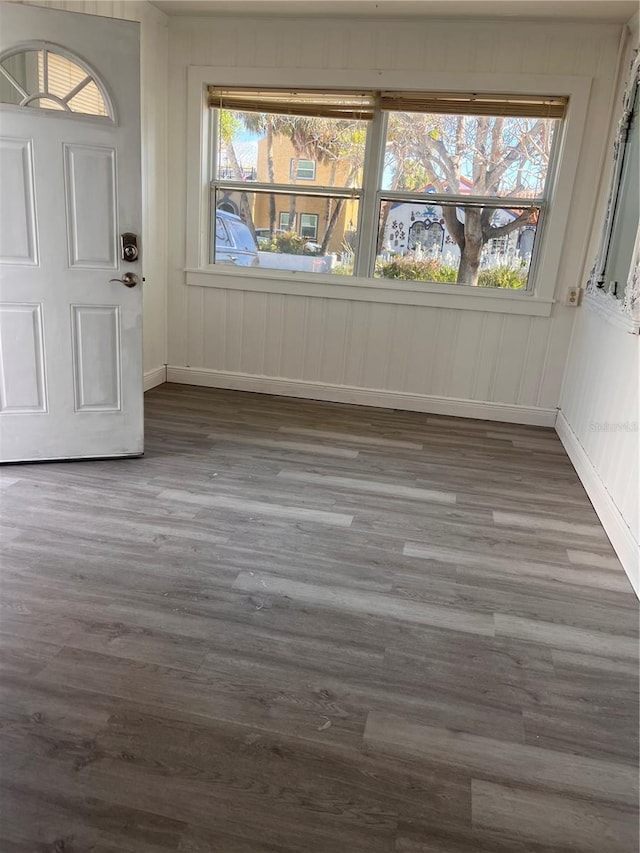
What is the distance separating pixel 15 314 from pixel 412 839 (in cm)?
290

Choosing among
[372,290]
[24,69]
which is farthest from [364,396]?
[24,69]

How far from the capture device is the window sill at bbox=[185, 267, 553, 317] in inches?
176

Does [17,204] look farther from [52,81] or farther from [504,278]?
[504,278]

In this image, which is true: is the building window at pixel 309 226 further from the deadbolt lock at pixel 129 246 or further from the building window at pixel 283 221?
the deadbolt lock at pixel 129 246

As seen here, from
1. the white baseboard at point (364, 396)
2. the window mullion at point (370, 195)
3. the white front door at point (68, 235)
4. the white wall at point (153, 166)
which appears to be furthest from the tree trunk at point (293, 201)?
the white front door at point (68, 235)

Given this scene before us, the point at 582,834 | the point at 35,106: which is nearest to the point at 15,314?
the point at 35,106

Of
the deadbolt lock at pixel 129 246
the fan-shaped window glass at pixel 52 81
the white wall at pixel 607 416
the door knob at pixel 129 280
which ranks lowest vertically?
the white wall at pixel 607 416

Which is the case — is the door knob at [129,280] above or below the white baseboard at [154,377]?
above

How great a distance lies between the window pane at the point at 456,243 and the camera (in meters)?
4.41

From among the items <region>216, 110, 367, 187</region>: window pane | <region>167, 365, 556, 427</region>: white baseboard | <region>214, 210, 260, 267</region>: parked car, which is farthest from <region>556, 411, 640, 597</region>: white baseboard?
<region>214, 210, 260, 267</region>: parked car

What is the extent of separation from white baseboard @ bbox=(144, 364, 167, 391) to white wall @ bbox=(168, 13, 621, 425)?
119mm

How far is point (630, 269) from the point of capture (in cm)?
307

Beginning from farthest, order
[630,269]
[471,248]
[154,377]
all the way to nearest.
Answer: [154,377]
[471,248]
[630,269]

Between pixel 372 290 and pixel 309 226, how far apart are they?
2.24 feet
